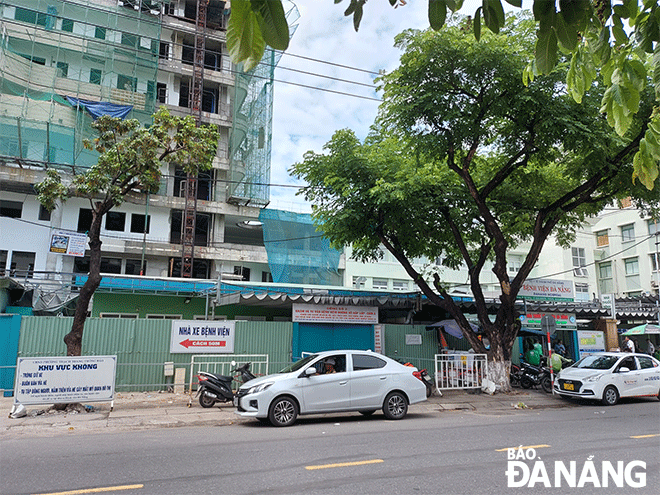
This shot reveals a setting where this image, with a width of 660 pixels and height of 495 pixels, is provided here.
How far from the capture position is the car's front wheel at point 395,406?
38.5 ft

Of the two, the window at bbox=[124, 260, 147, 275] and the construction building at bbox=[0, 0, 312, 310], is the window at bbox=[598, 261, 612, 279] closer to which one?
the construction building at bbox=[0, 0, 312, 310]

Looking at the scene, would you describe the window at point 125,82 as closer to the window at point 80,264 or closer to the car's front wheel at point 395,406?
the window at point 80,264

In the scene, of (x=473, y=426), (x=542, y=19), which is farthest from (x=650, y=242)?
(x=542, y=19)

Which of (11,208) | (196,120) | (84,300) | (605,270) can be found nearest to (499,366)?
(84,300)

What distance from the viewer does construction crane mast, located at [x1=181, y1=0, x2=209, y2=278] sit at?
3000cm

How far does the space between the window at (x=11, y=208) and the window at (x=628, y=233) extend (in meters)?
45.4

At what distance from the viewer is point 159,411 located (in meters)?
12.8

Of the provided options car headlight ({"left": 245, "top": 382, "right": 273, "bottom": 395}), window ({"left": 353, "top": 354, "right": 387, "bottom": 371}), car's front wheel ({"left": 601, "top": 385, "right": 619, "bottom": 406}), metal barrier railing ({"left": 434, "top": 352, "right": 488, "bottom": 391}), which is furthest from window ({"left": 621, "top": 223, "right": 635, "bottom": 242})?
car headlight ({"left": 245, "top": 382, "right": 273, "bottom": 395})

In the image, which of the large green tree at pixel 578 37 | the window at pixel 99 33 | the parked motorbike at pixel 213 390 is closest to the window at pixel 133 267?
the window at pixel 99 33

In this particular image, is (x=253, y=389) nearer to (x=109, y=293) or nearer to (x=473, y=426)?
(x=473, y=426)

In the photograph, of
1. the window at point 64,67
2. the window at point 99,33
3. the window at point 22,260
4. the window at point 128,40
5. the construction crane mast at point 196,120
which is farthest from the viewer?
the window at point 128,40

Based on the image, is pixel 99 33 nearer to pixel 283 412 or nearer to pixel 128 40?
pixel 128 40

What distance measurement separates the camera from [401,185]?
48.6 ft

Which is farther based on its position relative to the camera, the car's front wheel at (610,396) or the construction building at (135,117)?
the construction building at (135,117)
